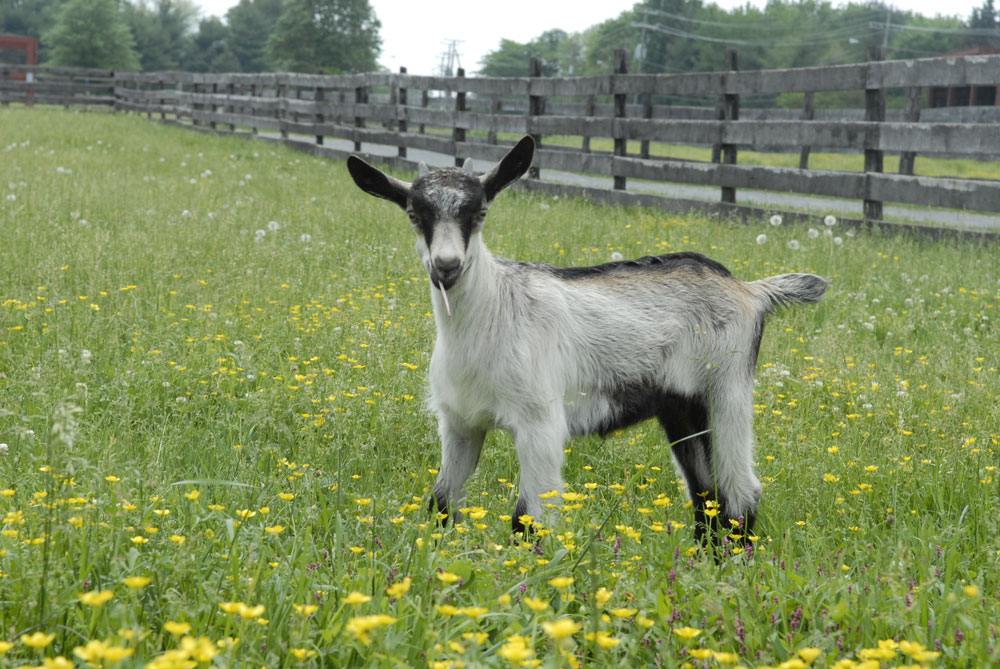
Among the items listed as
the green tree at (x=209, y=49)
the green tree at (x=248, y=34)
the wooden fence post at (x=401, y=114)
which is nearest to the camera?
the wooden fence post at (x=401, y=114)

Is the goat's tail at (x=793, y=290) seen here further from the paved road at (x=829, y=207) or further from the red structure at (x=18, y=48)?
the red structure at (x=18, y=48)

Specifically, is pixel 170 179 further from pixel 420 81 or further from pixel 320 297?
pixel 320 297

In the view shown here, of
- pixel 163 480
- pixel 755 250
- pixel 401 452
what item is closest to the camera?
pixel 163 480

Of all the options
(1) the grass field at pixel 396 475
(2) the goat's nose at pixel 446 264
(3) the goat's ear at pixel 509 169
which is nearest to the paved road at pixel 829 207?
(1) the grass field at pixel 396 475

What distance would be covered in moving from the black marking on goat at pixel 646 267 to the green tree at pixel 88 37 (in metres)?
70.8

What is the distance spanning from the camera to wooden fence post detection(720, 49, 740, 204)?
10.8m

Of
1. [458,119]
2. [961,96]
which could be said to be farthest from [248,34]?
[458,119]

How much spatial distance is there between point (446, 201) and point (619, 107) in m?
9.85

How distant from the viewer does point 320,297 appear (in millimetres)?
5988

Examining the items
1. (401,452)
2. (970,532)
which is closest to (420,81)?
(401,452)

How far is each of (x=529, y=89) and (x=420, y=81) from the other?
3313 mm

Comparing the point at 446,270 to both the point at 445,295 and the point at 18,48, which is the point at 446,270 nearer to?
the point at 445,295

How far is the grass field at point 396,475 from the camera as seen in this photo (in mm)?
2117

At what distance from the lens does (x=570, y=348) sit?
11.5 ft
